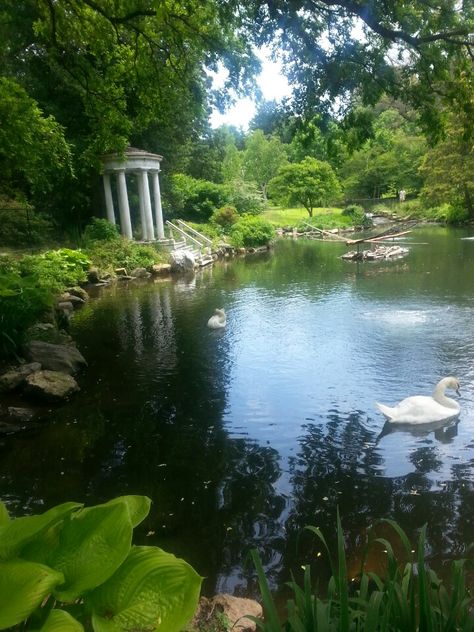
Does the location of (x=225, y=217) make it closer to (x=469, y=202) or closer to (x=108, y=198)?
(x=108, y=198)

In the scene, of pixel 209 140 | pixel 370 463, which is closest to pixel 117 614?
pixel 370 463

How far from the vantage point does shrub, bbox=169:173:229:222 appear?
3225 centimetres

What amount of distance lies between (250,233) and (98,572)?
28042mm

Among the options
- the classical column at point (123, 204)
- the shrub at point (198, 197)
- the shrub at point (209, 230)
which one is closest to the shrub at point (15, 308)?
the classical column at point (123, 204)

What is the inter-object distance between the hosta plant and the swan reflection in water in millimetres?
4947

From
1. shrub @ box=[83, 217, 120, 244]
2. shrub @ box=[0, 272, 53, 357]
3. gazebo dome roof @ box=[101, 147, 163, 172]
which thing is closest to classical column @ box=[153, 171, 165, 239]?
gazebo dome roof @ box=[101, 147, 163, 172]

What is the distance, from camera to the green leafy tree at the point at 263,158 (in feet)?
186

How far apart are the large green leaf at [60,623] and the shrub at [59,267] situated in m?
13.6

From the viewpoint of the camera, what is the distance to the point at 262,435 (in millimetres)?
6035

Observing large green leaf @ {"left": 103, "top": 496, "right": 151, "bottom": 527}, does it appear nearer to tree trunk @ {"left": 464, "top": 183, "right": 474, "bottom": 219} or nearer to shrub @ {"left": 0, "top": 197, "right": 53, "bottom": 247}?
shrub @ {"left": 0, "top": 197, "right": 53, "bottom": 247}

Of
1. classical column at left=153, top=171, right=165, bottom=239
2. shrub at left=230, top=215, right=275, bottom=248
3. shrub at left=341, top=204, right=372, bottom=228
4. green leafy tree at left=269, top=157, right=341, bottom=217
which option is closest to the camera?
classical column at left=153, top=171, right=165, bottom=239

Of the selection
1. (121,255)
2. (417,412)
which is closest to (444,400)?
(417,412)

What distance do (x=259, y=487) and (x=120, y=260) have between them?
1645 centimetres

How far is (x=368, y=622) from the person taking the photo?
59.1 inches
